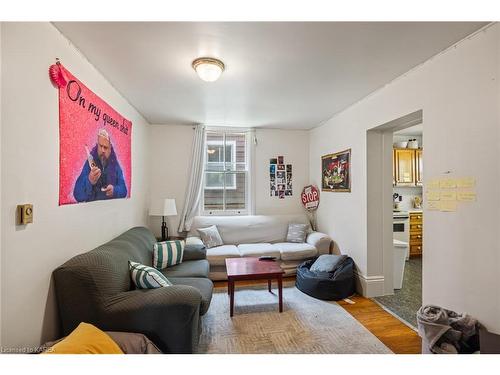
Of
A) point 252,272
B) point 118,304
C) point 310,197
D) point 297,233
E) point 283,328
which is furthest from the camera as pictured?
point 310,197

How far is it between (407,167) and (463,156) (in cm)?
333

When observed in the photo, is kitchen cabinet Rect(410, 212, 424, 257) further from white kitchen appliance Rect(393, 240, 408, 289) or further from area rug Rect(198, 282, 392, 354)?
area rug Rect(198, 282, 392, 354)

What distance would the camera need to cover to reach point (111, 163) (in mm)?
2320

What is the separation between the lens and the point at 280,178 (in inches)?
173

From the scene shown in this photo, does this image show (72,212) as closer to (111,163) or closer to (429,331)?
(111,163)

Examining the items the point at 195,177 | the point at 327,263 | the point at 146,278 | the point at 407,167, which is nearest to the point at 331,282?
the point at 327,263

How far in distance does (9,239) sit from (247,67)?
6.34 feet

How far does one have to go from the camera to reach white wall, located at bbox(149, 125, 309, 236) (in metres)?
4.02

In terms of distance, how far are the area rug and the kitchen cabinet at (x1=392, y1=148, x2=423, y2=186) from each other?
10.2 ft

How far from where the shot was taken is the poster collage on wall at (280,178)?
438cm

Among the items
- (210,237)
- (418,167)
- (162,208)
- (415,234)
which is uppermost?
(418,167)

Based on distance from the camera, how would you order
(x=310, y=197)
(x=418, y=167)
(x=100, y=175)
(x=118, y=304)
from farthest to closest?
(x=418, y=167) → (x=310, y=197) → (x=100, y=175) → (x=118, y=304)

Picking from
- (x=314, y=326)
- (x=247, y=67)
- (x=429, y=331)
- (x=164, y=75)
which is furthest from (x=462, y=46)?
(x=314, y=326)

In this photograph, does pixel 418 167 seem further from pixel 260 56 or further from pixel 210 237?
pixel 260 56
